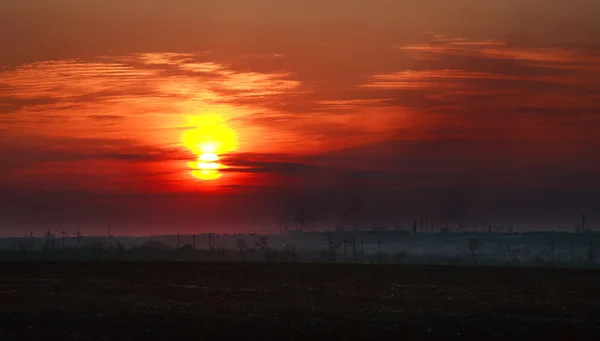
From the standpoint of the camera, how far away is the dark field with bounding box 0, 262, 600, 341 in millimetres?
58406

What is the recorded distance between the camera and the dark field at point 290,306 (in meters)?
58.4

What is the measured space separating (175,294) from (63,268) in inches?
1782

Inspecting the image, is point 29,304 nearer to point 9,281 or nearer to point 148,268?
point 9,281

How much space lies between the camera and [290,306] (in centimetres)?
7388

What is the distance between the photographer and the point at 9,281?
98500 millimetres

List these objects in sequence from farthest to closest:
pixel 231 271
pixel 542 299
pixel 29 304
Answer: pixel 231 271, pixel 542 299, pixel 29 304

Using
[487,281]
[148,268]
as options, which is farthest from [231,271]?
[487,281]

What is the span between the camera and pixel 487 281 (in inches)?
4323

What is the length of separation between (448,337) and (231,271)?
6980cm

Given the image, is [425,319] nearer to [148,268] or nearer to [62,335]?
[62,335]

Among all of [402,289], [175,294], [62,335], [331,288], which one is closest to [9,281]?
[175,294]

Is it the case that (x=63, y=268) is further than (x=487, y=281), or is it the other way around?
(x=63, y=268)

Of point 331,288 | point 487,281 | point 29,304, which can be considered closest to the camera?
point 29,304

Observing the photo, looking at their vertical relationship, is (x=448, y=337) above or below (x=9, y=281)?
below
